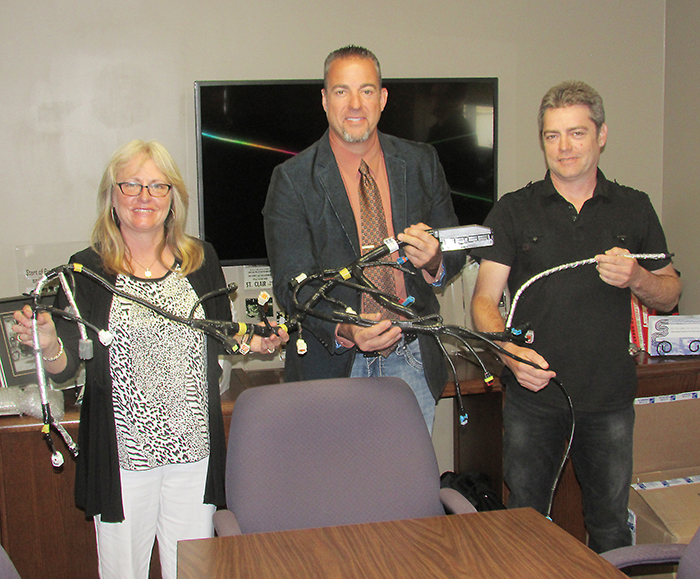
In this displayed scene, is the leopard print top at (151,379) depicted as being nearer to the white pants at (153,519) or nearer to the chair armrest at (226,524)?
the white pants at (153,519)

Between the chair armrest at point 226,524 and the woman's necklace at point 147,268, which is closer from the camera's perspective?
the chair armrest at point 226,524

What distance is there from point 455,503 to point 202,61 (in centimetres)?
215

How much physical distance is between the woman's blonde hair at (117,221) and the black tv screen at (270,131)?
37.0 inches

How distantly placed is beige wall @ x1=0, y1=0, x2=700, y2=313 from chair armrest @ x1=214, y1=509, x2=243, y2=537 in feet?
5.63

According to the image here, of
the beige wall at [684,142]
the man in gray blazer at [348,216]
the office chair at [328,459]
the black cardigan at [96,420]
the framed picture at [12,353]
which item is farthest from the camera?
the beige wall at [684,142]

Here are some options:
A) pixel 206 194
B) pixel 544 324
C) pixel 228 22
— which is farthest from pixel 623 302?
pixel 228 22

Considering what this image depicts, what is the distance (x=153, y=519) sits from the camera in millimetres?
1788

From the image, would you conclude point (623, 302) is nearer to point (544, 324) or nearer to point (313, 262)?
point (544, 324)

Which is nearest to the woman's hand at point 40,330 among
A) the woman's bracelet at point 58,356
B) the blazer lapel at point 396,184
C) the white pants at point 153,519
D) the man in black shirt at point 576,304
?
the woman's bracelet at point 58,356

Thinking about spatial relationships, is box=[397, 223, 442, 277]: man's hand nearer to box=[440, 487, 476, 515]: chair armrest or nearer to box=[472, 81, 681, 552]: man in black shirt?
box=[472, 81, 681, 552]: man in black shirt

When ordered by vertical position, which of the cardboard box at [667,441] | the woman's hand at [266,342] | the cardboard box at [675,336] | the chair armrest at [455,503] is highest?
the woman's hand at [266,342]

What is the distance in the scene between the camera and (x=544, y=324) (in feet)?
6.25

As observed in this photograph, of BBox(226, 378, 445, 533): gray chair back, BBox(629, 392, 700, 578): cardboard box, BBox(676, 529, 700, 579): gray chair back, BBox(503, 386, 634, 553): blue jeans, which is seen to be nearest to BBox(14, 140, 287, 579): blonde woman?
BBox(226, 378, 445, 533): gray chair back

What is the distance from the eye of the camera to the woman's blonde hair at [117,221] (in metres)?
1.77
